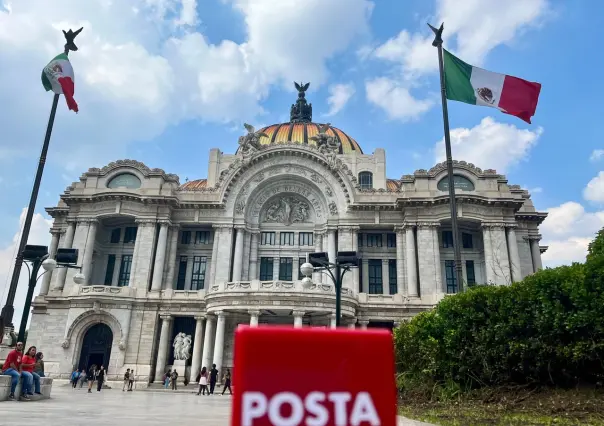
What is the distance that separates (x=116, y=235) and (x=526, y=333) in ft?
124

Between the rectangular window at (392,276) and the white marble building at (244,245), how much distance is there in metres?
0.32

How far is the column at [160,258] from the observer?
38.6m

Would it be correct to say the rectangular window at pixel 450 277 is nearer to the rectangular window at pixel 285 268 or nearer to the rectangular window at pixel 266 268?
the rectangular window at pixel 285 268

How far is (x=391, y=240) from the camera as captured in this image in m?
42.1

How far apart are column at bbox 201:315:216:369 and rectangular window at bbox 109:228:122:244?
44.3 feet

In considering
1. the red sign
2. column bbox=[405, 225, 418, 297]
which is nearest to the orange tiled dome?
column bbox=[405, 225, 418, 297]

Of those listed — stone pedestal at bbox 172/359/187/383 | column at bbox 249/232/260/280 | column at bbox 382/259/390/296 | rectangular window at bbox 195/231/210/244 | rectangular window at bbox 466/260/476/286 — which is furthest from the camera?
rectangular window at bbox 195/231/210/244

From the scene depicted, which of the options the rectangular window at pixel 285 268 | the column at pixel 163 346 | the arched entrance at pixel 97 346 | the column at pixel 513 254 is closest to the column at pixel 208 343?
the column at pixel 163 346

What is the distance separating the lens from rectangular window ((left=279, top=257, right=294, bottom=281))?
1615 inches

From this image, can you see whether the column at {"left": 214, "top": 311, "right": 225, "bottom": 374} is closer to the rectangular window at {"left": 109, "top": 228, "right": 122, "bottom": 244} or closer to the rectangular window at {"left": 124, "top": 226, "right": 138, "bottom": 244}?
the rectangular window at {"left": 124, "top": 226, "right": 138, "bottom": 244}

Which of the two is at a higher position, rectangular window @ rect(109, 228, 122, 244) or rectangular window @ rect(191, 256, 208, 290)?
rectangular window @ rect(109, 228, 122, 244)

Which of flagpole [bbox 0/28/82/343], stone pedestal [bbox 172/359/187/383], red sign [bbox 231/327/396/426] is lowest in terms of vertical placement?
stone pedestal [bbox 172/359/187/383]

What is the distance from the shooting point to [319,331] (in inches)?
71.5

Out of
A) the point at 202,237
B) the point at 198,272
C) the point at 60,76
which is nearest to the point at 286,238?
the point at 202,237
